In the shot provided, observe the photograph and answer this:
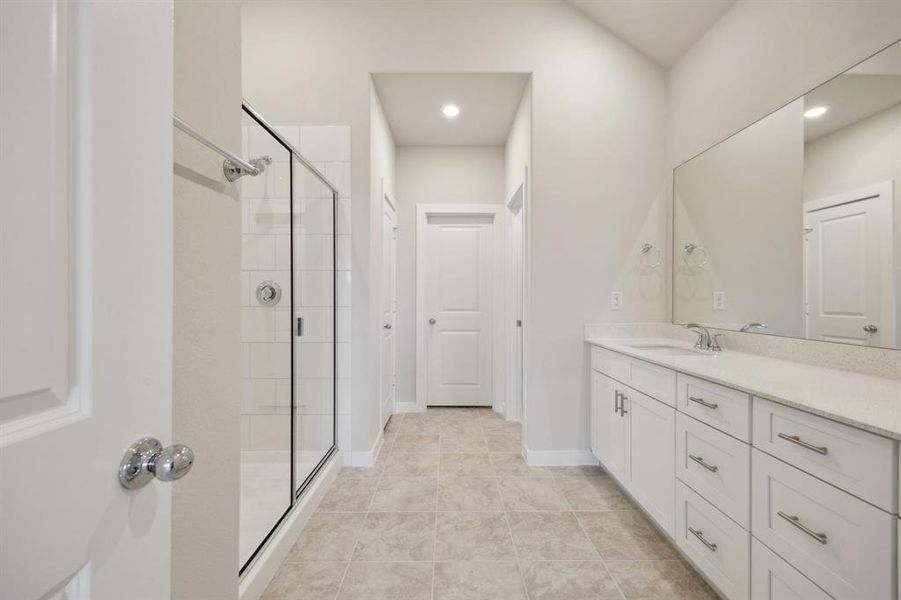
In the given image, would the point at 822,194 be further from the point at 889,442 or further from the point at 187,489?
the point at 187,489

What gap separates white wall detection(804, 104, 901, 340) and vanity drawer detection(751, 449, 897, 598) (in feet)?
2.45

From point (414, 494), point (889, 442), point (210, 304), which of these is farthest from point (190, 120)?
point (414, 494)

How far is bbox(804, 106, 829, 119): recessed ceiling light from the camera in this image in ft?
4.93

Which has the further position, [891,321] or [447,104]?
[447,104]

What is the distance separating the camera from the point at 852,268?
4.53 feet

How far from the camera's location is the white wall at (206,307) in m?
0.79

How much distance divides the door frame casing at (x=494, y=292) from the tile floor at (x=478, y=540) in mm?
1110

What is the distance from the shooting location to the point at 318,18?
7.87 feet

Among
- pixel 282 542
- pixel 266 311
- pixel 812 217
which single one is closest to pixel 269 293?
pixel 266 311

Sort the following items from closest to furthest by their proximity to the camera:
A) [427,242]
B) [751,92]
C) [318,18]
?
[751,92]
[318,18]
[427,242]

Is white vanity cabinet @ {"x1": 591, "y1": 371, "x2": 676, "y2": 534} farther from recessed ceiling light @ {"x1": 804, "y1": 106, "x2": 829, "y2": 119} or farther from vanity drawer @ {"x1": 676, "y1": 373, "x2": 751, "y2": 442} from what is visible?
recessed ceiling light @ {"x1": 804, "y1": 106, "x2": 829, "y2": 119}

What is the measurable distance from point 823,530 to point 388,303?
8.92 ft

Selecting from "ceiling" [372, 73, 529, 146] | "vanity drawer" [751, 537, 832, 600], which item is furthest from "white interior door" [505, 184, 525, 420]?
"vanity drawer" [751, 537, 832, 600]

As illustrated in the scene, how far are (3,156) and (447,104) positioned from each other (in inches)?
114
